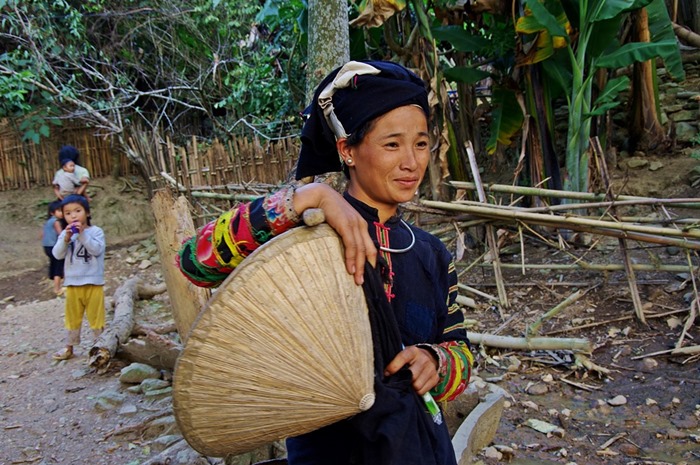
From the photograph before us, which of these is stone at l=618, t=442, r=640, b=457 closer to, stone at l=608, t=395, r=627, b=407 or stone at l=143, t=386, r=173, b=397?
stone at l=608, t=395, r=627, b=407

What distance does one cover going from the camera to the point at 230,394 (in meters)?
1.13

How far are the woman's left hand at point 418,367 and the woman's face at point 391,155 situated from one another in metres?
0.35

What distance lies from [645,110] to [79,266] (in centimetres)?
627

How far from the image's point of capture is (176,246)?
3855mm

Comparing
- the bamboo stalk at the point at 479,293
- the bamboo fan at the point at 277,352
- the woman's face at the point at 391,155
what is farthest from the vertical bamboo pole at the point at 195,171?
the bamboo fan at the point at 277,352

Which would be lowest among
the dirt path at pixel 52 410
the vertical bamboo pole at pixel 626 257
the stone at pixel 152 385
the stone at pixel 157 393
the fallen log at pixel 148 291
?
the dirt path at pixel 52 410

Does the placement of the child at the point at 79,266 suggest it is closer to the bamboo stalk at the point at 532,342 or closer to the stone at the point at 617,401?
the bamboo stalk at the point at 532,342

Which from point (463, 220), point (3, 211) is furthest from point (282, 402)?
point (3, 211)

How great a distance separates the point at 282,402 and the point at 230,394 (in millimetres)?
105

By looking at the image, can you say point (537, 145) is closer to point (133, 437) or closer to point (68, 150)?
point (133, 437)

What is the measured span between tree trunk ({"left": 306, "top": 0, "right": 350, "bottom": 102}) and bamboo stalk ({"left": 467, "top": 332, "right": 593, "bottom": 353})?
2.12 m

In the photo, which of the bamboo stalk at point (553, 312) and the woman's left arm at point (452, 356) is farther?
the bamboo stalk at point (553, 312)

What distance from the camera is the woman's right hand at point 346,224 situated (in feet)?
3.94

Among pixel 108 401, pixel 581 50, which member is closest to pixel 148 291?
pixel 108 401
